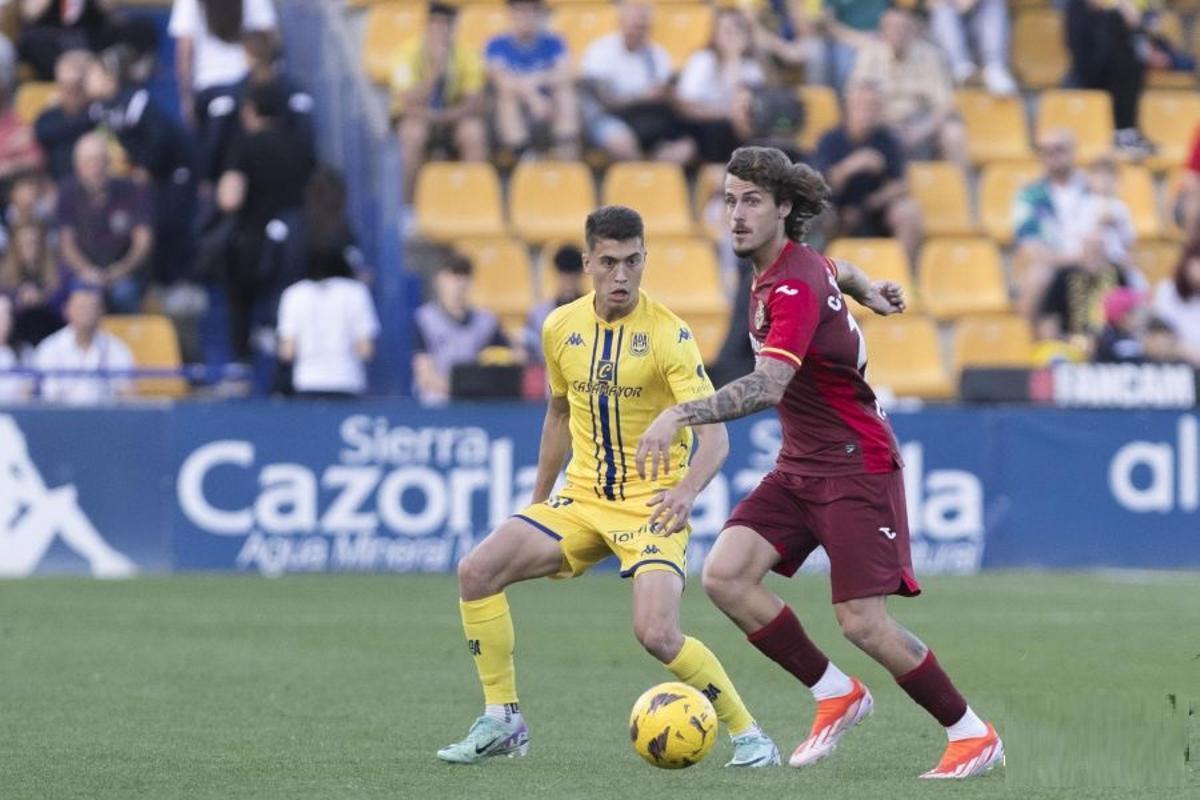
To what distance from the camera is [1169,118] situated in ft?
76.1

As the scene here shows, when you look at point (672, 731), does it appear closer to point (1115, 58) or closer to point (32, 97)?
point (32, 97)

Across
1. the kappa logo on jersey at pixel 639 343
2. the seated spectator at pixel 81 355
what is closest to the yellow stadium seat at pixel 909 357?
the seated spectator at pixel 81 355

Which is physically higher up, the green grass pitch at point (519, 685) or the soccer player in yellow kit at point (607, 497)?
the soccer player in yellow kit at point (607, 497)

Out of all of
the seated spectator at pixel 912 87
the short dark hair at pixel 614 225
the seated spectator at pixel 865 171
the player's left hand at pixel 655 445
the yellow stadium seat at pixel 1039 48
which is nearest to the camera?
the player's left hand at pixel 655 445

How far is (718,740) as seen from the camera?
9203 millimetres

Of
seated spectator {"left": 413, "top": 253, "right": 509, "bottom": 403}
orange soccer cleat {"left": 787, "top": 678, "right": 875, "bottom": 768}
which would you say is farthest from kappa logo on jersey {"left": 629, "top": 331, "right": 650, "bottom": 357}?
seated spectator {"left": 413, "top": 253, "right": 509, "bottom": 403}

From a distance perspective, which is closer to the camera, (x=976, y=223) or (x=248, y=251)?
(x=248, y=251)

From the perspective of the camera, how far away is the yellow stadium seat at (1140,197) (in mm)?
21797

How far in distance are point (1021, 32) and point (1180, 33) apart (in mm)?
2209

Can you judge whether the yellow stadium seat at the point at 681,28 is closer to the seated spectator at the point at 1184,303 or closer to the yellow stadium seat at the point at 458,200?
the yellow stadium seat at the point at 458,200

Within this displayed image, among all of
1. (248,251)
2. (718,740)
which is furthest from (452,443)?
(718,740)

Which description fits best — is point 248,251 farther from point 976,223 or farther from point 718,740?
point 718,740

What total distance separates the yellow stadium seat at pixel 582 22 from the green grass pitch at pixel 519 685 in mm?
5729

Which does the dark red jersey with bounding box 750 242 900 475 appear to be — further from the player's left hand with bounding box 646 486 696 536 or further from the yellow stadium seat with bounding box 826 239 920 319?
the yellow stadium seat with bounding box 826 239 920 319
